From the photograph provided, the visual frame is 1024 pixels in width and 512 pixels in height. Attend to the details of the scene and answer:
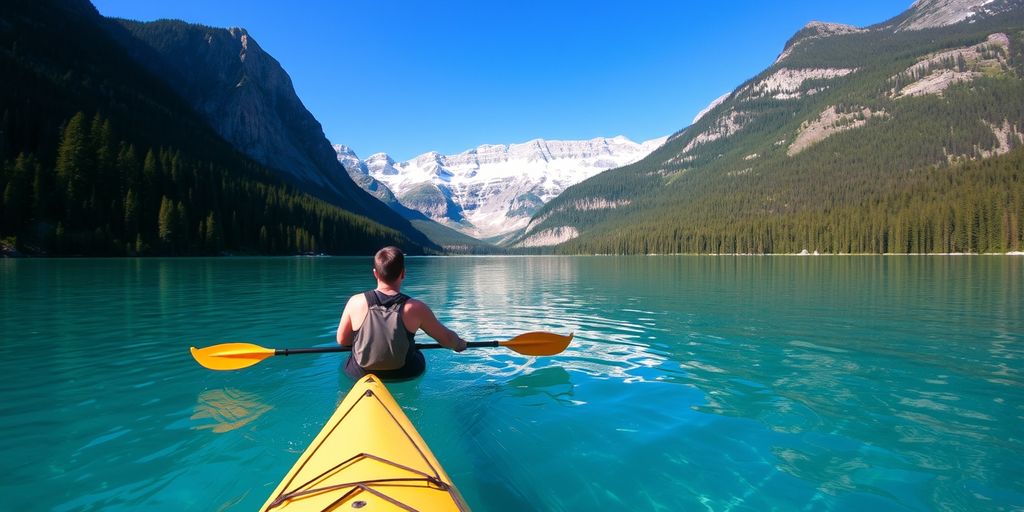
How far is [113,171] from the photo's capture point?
83.9m

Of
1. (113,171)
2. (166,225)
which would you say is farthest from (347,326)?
(113,171)

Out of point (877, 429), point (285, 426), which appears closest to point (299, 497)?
point (285, 426)

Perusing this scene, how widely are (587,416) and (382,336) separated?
376 centimetres

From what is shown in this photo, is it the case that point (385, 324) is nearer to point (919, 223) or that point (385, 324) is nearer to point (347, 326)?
point (347, 326)

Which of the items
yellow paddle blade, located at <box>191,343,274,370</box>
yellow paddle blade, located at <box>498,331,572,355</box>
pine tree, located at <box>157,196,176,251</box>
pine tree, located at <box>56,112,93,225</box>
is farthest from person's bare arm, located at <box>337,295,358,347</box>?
pine tree, located at <box>157,196,176,251</box>

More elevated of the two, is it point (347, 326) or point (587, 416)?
point (347, 326)

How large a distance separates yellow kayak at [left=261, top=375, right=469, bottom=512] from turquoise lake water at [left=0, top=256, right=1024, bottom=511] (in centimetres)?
149

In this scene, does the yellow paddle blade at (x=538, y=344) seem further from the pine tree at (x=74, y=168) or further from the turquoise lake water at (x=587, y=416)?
the pine tree at (x=74, y=168)

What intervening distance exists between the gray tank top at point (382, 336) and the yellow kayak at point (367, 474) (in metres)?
2.66

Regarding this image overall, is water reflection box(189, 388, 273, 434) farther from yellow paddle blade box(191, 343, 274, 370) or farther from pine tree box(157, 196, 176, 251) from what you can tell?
pine tree box(157, 196, 176, 251)

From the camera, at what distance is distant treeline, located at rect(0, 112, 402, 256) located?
226 ft

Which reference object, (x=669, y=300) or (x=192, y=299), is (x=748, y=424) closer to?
(x=669, y=300)

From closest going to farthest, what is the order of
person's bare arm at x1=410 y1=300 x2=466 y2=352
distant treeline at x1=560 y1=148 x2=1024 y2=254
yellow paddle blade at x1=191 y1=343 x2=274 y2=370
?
person's bare arm at x1=410 y1=300 x2=466 y2=352, yellow paddle blade at x1=191 y1=343 x2=274 y2=370, distant treeline at x1=560 y1=148 x2=1024 y2=254

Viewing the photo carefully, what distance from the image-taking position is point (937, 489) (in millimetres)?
5266
